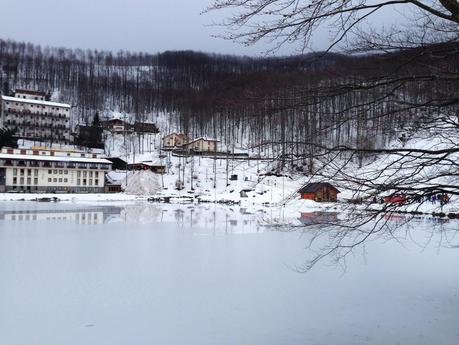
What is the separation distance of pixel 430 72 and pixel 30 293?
23.5 ft

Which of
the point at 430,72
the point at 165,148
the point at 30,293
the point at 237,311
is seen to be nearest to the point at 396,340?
the point at 237,311

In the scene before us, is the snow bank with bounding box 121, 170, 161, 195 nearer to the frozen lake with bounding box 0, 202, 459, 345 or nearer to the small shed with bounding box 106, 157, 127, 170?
the small shed with bounding box 106, 157, 127, 170

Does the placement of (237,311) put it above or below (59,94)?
below

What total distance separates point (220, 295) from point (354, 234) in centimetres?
789

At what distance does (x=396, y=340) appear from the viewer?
598 cm

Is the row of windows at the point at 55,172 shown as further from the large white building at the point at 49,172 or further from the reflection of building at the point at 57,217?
the reflection of building at the point at 57,217

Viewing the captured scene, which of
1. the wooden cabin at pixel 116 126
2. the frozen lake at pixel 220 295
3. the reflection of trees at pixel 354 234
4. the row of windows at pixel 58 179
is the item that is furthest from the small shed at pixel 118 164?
the frozen lake at pixel 220 295

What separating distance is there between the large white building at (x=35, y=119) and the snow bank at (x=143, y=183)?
999 inches

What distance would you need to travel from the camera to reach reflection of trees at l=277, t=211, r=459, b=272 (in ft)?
14.1

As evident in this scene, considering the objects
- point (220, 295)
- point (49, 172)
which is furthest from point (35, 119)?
point (220, 295)

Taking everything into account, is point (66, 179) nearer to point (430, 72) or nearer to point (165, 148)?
A: point (165, 148)

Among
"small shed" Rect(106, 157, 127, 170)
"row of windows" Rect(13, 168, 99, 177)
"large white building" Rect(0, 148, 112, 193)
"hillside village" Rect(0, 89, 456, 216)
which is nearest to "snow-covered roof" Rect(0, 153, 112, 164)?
"large white building" Rect(0, 148, 112, 193)

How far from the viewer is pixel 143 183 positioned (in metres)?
55.8

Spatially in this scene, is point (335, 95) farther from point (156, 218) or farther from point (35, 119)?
point (35, 119)
